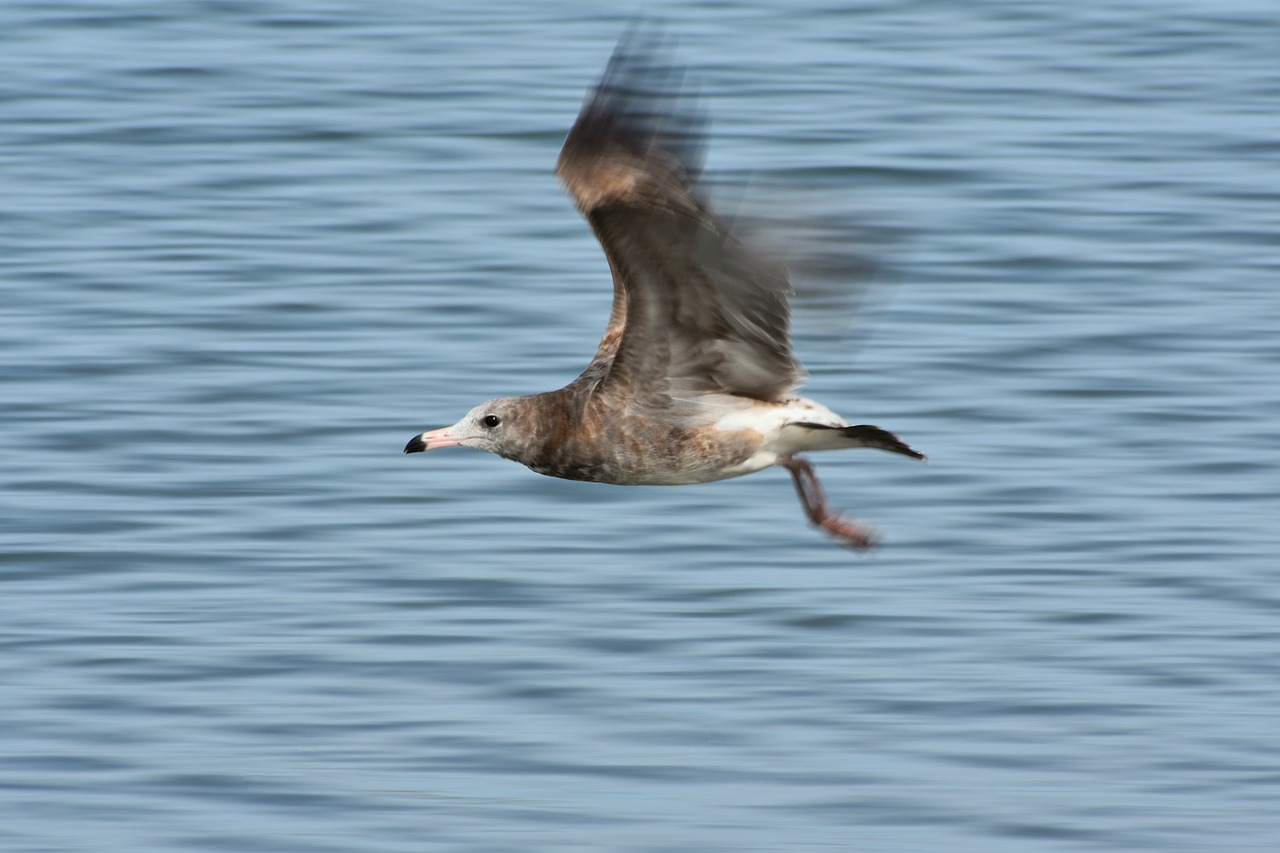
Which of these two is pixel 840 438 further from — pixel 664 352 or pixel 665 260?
pixel 665 260

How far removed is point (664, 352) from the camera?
22.8 ft

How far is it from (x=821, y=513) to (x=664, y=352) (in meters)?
0.99

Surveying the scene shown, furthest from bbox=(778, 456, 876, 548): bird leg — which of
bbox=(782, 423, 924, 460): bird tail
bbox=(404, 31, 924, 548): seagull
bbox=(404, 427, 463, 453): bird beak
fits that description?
bbox=(404, 427, 463, 453): bird beak

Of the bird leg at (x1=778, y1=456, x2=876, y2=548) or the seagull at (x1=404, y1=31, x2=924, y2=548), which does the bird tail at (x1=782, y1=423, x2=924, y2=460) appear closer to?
the seagull at (x1=404, y1=31, x2=924, y2=548)

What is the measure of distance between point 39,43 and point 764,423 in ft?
33.8

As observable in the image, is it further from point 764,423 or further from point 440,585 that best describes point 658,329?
point 440,585

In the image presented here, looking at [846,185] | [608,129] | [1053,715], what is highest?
[608,129]

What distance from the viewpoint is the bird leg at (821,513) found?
7574 mm

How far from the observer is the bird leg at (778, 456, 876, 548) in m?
7.57

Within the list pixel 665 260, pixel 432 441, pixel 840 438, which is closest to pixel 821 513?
pixel 840 438

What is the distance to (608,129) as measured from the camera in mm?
6719

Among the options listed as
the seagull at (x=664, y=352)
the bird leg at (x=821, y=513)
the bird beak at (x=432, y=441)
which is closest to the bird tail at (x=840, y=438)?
the seagull at (x=664, y=352)

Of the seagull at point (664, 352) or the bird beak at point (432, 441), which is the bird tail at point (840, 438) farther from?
the bird beak at point (432, 441)

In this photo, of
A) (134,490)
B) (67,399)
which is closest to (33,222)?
(67,399)
